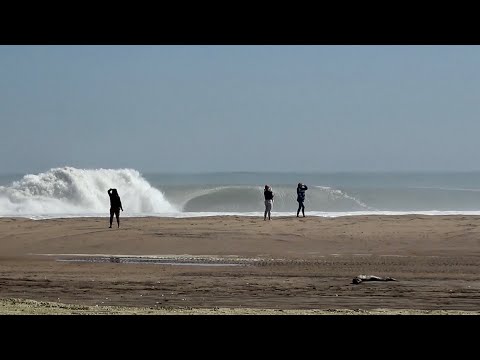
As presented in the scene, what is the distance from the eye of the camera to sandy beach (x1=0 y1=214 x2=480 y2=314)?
34.6 ft

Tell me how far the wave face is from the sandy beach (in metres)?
12.7

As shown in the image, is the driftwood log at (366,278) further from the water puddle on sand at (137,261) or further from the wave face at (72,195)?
the wave face at (72,195)

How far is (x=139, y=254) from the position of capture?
17734mm

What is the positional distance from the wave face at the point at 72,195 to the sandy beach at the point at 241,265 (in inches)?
502

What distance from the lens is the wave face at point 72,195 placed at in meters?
38.6

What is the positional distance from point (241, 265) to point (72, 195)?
88.5 feet

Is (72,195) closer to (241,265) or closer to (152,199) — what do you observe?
(152,199)

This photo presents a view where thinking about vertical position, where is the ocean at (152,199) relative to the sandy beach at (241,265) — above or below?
above

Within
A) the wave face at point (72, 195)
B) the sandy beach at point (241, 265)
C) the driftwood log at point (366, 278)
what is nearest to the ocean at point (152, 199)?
the wave face at point (72, 195)

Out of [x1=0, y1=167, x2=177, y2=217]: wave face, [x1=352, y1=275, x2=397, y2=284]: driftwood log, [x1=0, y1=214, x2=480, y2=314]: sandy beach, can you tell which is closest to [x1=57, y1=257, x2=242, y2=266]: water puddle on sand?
[x1=0, y1=214, x2=480, y2=314]: sandy beach

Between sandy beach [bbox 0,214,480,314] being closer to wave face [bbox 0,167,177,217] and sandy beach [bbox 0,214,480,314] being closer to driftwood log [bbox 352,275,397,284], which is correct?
driftwood log [bbox 352,275,397,284]
